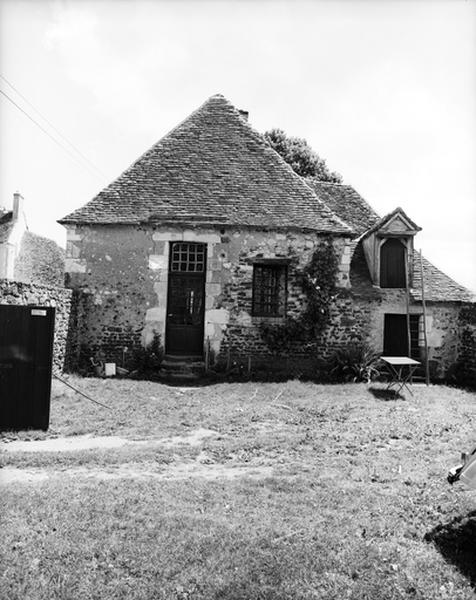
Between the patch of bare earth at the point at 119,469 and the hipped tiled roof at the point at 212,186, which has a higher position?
the hipped tiled roof at the point at 212,186

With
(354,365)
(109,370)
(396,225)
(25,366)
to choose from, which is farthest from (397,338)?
(25,366)

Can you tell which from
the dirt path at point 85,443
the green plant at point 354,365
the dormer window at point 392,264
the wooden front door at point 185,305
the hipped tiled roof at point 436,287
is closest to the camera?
the dirt path at point 85,443

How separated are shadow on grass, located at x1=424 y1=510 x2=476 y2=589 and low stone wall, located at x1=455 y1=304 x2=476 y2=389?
31.2 ft

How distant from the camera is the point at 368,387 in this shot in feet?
37.0

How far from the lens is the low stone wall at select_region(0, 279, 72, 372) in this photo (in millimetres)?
8438

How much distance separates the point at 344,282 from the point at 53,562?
36.2ft

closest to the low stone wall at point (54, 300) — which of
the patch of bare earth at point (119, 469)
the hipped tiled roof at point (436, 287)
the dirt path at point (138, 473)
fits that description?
the patch of bare earth at point (119, 469)

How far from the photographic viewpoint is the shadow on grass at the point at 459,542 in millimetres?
3588

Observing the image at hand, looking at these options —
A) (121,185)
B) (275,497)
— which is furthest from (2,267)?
(275,497)

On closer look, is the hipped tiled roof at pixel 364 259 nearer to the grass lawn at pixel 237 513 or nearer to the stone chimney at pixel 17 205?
the grass lawn at pixel 237 513

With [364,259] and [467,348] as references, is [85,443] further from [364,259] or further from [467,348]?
[467,348]

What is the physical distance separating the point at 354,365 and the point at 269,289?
10.9ft

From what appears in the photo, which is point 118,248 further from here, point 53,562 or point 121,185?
point 53,562

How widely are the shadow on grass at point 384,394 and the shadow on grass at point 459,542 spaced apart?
607 centimetres
